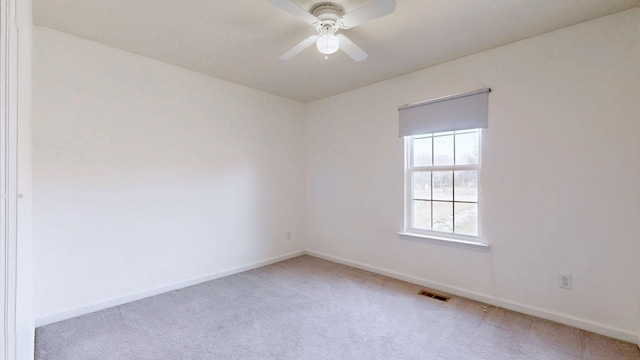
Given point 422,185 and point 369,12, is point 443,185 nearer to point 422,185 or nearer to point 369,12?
point 422,185

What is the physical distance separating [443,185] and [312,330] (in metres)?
1.96

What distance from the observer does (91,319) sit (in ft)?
7.83

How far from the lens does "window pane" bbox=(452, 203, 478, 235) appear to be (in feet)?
9.36

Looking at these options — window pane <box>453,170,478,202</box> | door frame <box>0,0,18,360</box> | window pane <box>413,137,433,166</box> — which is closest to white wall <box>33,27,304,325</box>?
window pane <box>413,137,433,166</box>

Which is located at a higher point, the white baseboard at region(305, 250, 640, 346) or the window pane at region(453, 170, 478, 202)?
the window pane at region(453, 170, 478, 202)

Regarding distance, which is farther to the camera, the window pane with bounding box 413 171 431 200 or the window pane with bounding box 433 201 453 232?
the window pane with bounding box 413 171 431 200

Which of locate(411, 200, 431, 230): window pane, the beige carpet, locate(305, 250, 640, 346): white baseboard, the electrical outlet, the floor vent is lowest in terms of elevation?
the beige carpet

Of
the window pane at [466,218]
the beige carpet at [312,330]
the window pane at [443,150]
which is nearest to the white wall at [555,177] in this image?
the window pane at [466,218]

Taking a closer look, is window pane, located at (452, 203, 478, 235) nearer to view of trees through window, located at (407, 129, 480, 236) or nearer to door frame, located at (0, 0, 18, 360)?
view of trees through window, located at (407, 129, 480, 236)

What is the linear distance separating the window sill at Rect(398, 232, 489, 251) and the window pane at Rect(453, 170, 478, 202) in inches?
16.7

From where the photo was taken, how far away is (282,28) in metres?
2.32

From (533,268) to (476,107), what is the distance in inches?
59.8

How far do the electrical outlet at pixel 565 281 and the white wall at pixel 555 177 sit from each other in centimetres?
4

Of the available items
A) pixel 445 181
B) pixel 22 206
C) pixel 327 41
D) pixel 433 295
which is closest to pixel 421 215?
pixel 445 181
